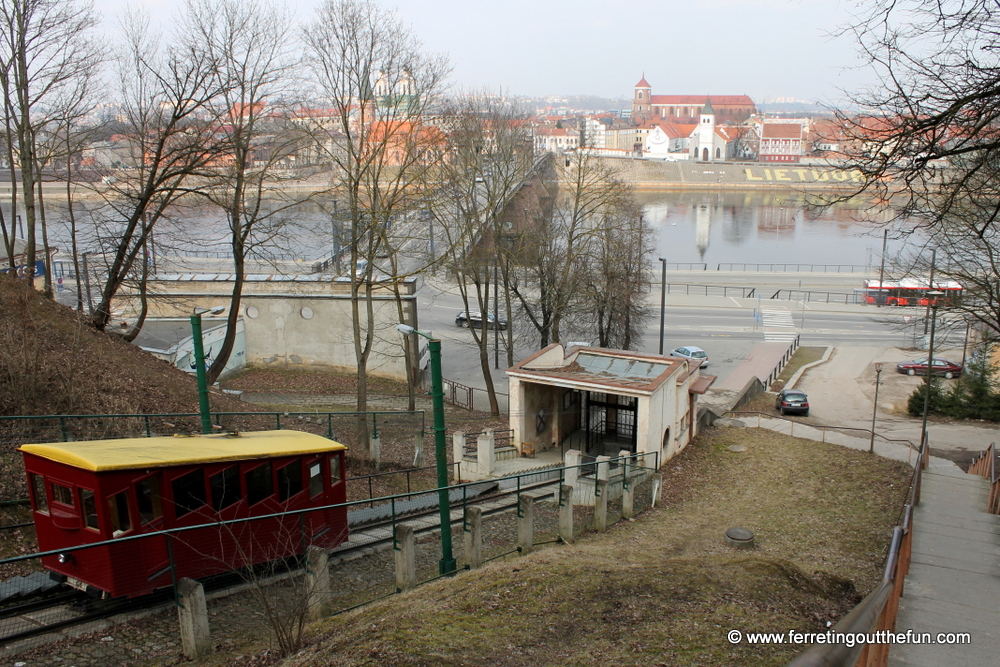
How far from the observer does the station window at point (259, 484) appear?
985cm

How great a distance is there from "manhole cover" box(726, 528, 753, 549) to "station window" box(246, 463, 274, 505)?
25.8ft

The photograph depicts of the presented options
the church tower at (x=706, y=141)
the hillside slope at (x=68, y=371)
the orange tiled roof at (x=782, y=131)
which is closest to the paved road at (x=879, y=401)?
the hillside slope at (x=68, y=371)

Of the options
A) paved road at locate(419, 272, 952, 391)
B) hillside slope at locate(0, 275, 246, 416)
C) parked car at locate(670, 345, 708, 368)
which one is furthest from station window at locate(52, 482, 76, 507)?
parked car at locate(670, 345, 708, 368)

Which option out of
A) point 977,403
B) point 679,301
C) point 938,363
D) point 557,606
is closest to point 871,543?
point 557,606

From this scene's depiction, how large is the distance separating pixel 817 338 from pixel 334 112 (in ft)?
120

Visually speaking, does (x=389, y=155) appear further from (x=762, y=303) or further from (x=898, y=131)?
(x=762, y=303)

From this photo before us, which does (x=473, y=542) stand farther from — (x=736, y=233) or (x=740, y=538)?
(x=736, y=233)

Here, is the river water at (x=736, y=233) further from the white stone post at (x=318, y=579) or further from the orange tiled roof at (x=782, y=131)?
the white stone post at (x=318, y=579)

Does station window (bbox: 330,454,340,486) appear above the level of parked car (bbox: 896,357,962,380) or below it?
above

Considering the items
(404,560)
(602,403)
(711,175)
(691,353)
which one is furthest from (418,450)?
(711,175)

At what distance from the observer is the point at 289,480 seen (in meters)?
10.5

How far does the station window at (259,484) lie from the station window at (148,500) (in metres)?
1.31

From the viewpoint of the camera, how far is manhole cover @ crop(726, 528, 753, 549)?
1257 cm

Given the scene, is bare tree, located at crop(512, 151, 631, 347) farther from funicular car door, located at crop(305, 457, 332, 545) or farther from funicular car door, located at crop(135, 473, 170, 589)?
funicular car door, located at crop(135, 473, 170, 589)
